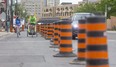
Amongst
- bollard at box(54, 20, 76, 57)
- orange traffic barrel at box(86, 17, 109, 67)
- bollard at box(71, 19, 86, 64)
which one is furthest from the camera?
bollard at box(54, 20, 76, 57)

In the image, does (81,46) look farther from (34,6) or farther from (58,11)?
(58,11)

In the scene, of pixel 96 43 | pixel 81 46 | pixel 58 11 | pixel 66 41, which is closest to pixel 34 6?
pixel 58 11

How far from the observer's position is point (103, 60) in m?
8.02

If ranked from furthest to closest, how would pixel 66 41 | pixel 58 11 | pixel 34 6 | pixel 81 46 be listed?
1. pixel 58 11
2. pixel 34 6
3. pixel 66 41
4. pixel 81 46

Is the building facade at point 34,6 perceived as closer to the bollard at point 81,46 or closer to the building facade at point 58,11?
the building facade at point 58,11

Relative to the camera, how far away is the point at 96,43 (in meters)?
8.05

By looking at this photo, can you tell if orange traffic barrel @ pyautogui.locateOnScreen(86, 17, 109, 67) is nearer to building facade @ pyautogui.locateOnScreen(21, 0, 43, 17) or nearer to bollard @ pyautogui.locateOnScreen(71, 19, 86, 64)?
bollard @ pyautogui.locateOnScreen(71, 19, 86, 64)

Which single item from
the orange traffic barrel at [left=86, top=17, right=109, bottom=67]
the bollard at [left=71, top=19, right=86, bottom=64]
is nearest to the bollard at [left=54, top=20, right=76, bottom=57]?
the bollard at [left=71, top=19, right=86, bottom=64]

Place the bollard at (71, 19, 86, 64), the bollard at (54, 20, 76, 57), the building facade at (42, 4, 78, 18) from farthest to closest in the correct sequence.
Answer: the building facade at (42, 4, 78, 18)
the bollard at (54, 20, 76, 57)
the bollard at (71, 19, 86, 64)

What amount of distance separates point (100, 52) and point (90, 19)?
61cm

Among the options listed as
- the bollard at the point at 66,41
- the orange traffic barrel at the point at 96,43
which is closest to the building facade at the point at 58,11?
the bollard at the point at 66,41

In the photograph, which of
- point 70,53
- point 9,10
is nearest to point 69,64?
point 70,53

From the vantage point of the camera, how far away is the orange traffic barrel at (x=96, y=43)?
8.00 meters

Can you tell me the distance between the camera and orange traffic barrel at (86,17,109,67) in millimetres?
7998
